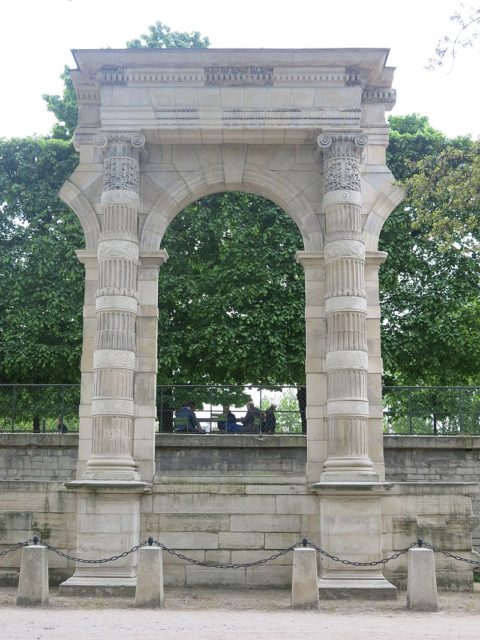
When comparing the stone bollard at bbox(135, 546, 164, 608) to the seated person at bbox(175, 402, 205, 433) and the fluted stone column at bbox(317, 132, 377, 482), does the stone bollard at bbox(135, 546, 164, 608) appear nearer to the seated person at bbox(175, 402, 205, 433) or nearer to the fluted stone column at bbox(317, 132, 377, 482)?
the fluted stone column at bbox(317, 132, 377, 482)

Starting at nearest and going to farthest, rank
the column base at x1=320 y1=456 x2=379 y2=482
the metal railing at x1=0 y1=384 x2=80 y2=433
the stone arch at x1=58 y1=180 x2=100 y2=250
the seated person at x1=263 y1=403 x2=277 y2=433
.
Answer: the column base at x1=320 y1=456 x2=379 y2=482 → the stone arch at x1=58 y1=180 x2=100 y2=250 → the seated person at x1=263 y1=403 x2=277 y2=433 → the metal railing at x1=0 y1=384 x2=80 y2=433

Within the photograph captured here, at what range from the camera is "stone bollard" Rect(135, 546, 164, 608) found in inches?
450

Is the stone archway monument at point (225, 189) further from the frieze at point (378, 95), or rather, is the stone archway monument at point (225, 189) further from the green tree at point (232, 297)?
the green tree at point (232, 297)

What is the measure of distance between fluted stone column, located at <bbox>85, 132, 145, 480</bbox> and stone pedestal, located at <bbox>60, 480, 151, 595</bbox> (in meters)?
0.28

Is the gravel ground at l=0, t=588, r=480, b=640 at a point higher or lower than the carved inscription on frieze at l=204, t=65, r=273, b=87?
lower

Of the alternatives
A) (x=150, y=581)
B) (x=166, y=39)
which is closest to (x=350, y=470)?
(x=150, y=581)

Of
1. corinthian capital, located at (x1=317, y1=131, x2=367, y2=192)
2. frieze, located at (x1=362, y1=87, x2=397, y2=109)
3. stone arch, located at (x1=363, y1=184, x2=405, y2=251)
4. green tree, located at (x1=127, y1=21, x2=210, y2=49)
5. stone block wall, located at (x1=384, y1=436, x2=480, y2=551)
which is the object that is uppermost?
green tree, located at (x1=127, y1=21, x2=210, y2=49)

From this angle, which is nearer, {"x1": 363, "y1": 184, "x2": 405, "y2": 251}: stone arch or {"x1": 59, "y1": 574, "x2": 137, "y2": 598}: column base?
{"x1": 59, "y1": 574, "x2": 137, "y2": 598}: column base

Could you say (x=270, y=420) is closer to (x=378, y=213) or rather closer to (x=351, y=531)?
(x=378, y=213)

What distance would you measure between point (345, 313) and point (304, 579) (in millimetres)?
4850

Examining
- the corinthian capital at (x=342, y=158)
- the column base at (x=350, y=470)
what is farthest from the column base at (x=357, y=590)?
the corinthian capital at (x=342, y=158)

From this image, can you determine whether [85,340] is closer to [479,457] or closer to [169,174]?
[169,174]

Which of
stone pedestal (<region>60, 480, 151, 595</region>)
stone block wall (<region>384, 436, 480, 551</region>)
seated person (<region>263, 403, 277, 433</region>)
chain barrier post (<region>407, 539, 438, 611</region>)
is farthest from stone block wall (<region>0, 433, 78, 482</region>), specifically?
chain barrier post (<region>407, 539, 438, 611</region>)

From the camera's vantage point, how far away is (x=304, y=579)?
452 inches
